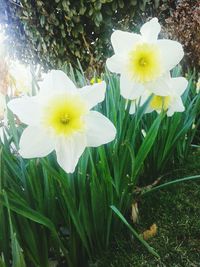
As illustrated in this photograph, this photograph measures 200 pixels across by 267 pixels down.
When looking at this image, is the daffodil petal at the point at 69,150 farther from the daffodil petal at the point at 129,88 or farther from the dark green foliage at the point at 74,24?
the dark green foliage at the point at 74,24

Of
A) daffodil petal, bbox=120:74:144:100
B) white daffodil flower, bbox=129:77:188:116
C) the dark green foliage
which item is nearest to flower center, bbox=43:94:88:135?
daffodil petal, bbox=120:74:144:100

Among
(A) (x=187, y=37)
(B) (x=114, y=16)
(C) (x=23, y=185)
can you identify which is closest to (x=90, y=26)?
(B) (x=114, y=16)

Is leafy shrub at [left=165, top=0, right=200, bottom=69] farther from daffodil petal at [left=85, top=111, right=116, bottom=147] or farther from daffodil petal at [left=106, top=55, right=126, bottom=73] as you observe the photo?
daffodil petal at [left=85, top=111, right=116, bottom=147]

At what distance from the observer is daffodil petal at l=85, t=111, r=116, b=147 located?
678 mm

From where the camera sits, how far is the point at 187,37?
322 cm

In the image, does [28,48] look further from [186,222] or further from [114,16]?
[186,222]

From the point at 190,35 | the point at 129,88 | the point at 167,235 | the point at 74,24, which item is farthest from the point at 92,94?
the point at 74,24

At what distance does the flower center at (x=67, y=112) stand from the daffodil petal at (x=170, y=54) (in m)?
0.29

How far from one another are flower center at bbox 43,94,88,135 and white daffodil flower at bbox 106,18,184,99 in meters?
0.22

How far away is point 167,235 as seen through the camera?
2.90 ft

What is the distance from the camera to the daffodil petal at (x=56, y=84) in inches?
26.5

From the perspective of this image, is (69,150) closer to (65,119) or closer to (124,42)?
(65,119)

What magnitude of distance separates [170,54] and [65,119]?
0.33 meters

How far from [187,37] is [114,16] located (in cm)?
151
